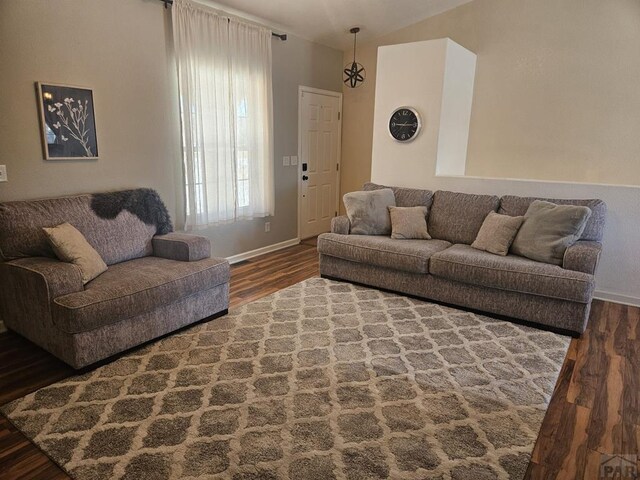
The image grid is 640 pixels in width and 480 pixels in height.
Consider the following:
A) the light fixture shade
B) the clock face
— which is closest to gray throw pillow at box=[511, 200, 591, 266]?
the clock face

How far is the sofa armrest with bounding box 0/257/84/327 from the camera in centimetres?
241

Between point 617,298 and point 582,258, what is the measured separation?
3.69 ft

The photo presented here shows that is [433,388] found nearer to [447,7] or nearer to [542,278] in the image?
[542,278]

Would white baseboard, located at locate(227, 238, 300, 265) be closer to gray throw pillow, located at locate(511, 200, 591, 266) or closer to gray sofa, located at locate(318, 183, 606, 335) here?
gray sofa, located at locate(318, 183, 606, 335)

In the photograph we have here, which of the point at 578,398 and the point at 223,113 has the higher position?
the point at 223,113

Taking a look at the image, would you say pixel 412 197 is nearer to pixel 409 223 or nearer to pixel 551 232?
pixel 409 223

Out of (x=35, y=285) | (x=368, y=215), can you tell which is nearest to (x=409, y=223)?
(x=368, y=215)

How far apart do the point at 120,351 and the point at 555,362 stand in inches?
109

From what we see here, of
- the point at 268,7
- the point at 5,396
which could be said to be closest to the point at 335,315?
the point at 5,396

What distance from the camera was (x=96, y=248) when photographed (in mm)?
3020

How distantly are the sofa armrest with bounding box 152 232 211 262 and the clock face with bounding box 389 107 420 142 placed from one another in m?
2.51

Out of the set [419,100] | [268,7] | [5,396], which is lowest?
[5,396]

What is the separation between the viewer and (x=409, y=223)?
4.04 metres

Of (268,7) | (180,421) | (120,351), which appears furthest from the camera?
(268,7)
